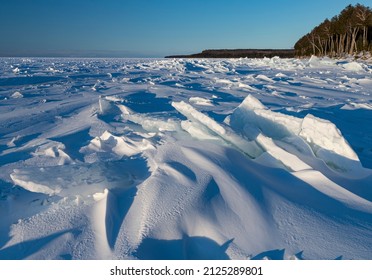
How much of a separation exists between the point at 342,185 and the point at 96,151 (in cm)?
221

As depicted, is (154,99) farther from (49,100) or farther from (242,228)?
(242,228)

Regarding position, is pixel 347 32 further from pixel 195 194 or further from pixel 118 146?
pixel 195 194

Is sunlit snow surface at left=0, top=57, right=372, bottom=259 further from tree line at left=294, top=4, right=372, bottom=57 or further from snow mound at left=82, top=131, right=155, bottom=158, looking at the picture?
tree line at left=294, top=4, right=372, bottom=57

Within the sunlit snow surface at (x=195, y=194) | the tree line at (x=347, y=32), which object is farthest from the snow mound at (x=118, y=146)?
the tree line at (x=347, y=32)

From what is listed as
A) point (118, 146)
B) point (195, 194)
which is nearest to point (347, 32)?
point (118, 146)

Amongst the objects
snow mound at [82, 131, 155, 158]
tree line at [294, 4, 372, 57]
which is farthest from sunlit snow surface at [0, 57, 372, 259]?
tree line at [294, 4, 372, 57]

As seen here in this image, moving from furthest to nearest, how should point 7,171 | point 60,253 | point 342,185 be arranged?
point 7,171
point 342,185
point 60,253

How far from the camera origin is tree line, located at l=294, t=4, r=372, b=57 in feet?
101

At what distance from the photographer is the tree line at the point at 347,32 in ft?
101

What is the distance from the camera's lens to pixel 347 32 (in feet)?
115

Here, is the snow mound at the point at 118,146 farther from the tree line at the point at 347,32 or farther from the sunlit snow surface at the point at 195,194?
the tree line at the point at 347,32

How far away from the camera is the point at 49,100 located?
6.12 m

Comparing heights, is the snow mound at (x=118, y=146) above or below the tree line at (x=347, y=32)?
below
